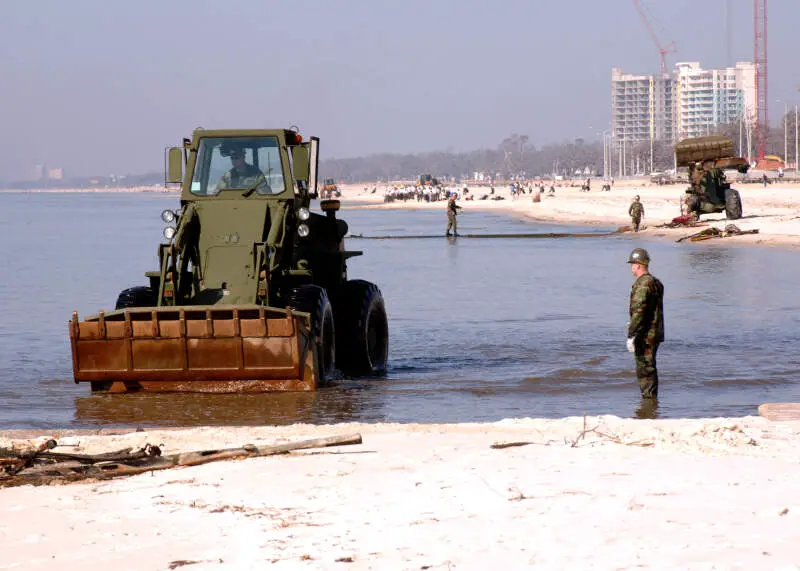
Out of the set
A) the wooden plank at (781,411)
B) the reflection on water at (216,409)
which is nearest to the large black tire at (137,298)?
the reflection on water at (216,409)

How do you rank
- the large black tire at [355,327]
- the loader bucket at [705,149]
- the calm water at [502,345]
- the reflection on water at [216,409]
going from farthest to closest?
the loader bucket at [705,149], the large black tire at [355,327], the calm water at [502,345], the reflection on water at [216,409]

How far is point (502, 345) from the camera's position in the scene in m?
17.9

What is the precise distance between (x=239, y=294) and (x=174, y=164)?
60.0 inches

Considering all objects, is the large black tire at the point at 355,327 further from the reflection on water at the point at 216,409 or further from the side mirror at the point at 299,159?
the side mirror at the point at 299,159

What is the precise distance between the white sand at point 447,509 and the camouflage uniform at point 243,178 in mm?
4849

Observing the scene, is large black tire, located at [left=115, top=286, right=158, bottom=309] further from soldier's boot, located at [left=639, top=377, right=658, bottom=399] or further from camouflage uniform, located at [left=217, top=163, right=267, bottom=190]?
soldier's boot, located at [left=639, top=377, right=658, bottom=399]

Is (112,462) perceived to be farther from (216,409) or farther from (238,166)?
(238,166)

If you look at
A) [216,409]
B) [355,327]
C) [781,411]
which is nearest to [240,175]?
[355,327]

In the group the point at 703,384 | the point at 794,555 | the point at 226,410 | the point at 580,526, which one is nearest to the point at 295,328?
the point at 226,410

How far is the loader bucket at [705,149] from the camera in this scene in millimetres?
43375

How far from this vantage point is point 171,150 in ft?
43.0

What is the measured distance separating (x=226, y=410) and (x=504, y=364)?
486 cm

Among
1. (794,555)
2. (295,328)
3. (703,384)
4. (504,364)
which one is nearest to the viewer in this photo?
(794,555)

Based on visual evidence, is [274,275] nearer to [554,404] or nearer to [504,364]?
[554,404]
